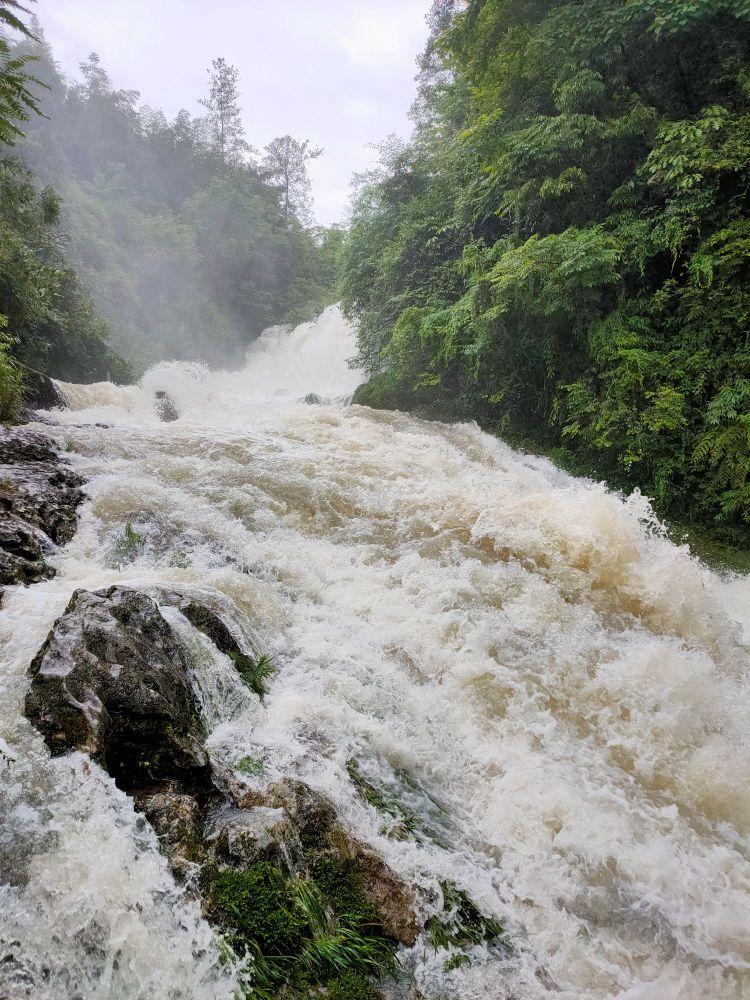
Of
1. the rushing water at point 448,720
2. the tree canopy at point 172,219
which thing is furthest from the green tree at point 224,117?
the rushing water at point 448,720

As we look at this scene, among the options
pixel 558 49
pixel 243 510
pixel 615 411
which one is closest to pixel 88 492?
pixel 243 510

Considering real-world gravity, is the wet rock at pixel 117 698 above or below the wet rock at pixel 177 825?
above

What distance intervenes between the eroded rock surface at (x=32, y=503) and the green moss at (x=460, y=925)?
316 cm

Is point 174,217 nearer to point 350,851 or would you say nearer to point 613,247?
point 613,247

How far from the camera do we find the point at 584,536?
16.8ft

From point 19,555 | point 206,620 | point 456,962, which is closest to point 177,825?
point 456,962

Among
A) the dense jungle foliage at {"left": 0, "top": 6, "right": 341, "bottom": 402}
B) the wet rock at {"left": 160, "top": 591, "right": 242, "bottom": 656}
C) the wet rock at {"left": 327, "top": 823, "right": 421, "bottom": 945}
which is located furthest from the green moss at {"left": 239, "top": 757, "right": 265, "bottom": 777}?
the dense jungle foliage at {"left": 0, "top": 6, "right": 341, "bottom": 402}

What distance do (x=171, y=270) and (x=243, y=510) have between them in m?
25.6

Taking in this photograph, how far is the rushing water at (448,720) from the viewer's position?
1.84 m

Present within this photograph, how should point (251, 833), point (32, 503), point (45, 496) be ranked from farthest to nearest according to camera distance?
point (45, 496) → point (32, 503) → point (251, 833)

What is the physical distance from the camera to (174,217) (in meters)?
27.8

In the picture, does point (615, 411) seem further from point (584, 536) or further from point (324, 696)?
point (324, 696)

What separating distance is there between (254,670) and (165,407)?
10.9 meters

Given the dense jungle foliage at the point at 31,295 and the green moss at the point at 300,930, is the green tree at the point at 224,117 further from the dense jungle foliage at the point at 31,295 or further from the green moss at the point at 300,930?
the green moss at the point at 300,930
